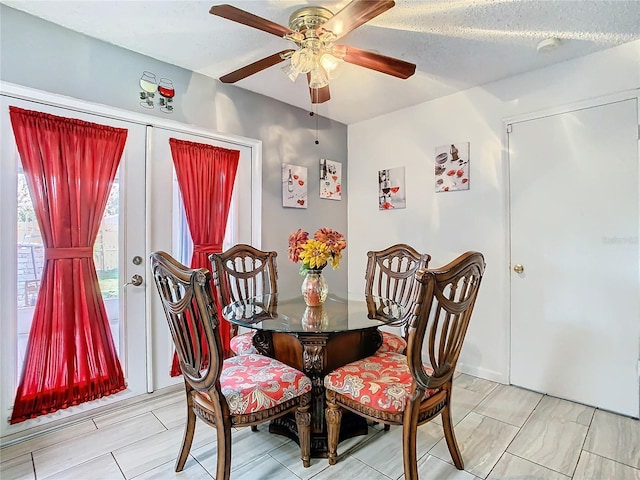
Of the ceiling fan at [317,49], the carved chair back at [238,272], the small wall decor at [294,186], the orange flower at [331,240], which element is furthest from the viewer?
the small wall decor at [294,186]

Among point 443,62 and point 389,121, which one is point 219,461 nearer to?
point 443,62

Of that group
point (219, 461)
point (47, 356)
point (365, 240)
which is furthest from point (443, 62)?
point (47, 356)

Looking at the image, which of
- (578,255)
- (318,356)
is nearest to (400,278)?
(318,356)

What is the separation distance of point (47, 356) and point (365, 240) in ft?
9.26

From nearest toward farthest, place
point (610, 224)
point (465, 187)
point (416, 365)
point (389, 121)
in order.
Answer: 1. point (416, 365)
2. point (610, 224)
3. point (465, 187)
4. point (389, 121)

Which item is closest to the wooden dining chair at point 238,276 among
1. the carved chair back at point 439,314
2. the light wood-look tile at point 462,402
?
the carved chair back at point 439,314

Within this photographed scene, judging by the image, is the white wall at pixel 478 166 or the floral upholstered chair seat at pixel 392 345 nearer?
the floral upholstered chair seat at pixel 392 345

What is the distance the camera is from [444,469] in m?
1.72

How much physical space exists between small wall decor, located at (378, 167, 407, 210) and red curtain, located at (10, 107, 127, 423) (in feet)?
7.85

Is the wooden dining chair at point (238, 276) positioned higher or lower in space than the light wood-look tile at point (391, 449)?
higher

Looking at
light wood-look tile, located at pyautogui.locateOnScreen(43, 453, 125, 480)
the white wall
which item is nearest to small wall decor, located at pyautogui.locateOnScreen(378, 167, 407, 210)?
the white wall

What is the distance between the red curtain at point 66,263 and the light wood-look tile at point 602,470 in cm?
280

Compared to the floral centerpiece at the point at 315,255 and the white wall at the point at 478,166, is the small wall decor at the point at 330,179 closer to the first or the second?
the white wall at the point at 478,166

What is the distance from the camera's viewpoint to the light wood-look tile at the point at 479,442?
5.80ft
